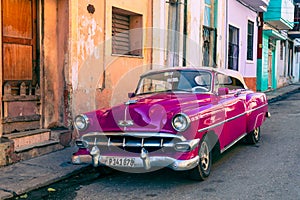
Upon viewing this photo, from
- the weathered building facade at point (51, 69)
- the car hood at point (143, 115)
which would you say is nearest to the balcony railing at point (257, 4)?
the weathered building facade at point (51, 69)

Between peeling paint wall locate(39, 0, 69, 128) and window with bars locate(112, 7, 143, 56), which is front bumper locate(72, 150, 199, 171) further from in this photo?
window with bars locate(112, 7, 143, 56)

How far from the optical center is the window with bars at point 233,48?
17891 millimetres

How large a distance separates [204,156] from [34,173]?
2499 mm

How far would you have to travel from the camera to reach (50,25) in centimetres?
777

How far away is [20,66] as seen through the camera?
23.9 ft

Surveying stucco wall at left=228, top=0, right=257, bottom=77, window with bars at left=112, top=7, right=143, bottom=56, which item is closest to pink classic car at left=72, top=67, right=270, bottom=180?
window with bars at left=112, top=7, right=143, bottom=56

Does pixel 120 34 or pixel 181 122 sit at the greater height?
pixel 120 34

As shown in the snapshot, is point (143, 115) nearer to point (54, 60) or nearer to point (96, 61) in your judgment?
point (54, 60)

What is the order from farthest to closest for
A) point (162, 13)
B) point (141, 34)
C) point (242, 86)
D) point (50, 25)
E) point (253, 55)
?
point (253, 55), point (162, 13), point (141, 34), point (242, 86), point (50, 25)

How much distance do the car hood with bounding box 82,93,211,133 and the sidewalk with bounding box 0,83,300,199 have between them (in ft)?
3.32

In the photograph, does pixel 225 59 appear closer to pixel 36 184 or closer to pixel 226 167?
pixel 226 167

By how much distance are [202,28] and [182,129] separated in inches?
385

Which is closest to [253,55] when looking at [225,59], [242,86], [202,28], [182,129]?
[225,59]

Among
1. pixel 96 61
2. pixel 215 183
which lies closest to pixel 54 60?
pixel 96 61
